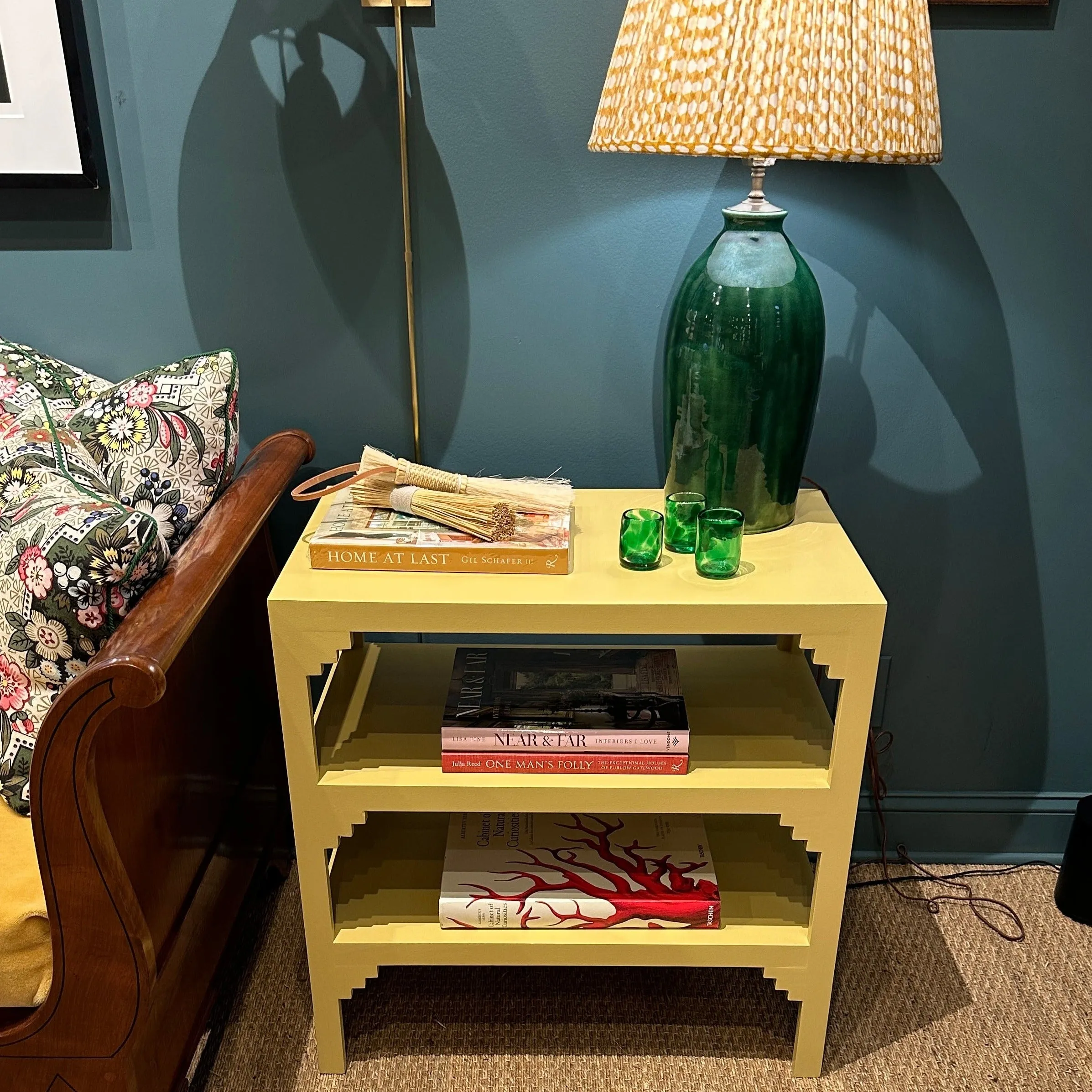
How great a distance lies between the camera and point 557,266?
150 centimetres

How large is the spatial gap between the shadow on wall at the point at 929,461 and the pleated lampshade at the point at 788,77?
17.3 inches

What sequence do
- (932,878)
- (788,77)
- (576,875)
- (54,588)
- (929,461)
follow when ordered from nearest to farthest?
1. (788,77)
2. (54,588)
3. (576,875)
4. (929,461)
5. (932,878)

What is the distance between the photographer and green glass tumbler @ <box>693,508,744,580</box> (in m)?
1.19

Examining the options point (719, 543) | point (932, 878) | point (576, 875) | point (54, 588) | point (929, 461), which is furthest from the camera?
point (932, 878)

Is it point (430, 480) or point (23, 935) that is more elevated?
point (430, 480)

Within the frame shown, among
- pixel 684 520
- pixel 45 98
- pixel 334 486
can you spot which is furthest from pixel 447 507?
pixel 45 98

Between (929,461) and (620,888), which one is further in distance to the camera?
(929,461)

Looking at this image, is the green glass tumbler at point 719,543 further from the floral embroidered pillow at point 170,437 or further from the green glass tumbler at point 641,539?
the floral embroidered pillow at point 170,437

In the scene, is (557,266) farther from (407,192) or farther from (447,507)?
(447,507)

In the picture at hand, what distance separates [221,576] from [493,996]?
31.0 inches

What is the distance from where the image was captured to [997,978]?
1582mm

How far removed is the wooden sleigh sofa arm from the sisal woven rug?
153mm

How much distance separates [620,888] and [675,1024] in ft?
0.90

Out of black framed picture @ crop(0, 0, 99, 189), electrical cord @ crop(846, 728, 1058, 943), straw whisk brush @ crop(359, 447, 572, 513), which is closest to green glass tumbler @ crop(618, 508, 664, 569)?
straw whisk brush @ crop(359, 447, 572, 513)
